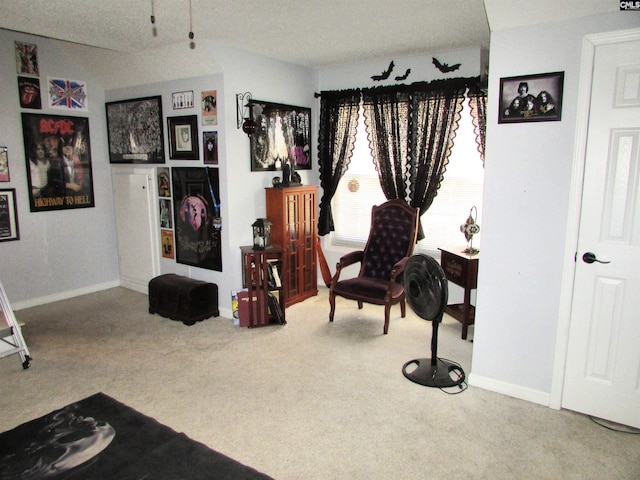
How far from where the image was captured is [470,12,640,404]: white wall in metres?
2.57

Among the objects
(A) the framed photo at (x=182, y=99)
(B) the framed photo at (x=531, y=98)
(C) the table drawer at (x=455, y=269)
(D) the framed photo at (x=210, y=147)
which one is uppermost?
(A) the framed photo at (x=182, y=99)

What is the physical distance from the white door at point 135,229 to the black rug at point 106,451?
2565 millimetres

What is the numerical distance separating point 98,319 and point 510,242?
3851 millimetres

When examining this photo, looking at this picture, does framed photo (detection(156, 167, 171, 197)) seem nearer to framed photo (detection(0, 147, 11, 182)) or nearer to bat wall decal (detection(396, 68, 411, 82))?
framed photo (detection(0, 147, 11, 182))

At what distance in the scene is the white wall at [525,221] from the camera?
2570 mm

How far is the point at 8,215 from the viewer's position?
4410 millimetres

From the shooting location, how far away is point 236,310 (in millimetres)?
4184

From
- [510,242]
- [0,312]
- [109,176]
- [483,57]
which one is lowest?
→ [0,312]

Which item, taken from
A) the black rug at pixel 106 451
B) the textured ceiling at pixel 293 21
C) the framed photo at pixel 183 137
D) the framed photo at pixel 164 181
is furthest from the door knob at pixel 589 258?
the framed photo at pixel 164 181

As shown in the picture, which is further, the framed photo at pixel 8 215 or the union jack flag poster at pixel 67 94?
the union jack flag poster at pixel 67 94

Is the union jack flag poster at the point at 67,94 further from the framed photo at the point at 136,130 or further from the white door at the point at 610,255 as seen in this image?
the white door at the point at 610,255

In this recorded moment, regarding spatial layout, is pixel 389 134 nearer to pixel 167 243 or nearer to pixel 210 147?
pixel 210 147

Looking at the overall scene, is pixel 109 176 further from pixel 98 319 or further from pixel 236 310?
pixel 236 310

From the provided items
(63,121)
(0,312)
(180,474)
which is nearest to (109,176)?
(63,121)
